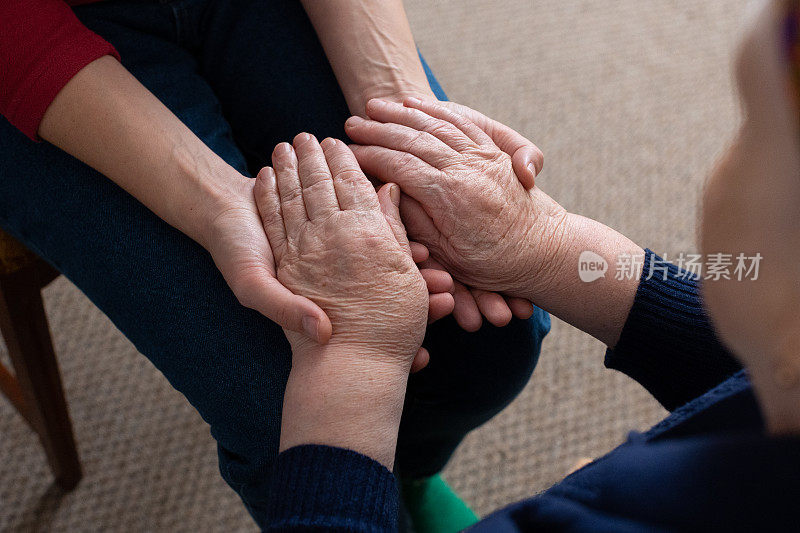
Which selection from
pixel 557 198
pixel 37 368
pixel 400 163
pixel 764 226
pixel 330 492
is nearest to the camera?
pixel 764 226

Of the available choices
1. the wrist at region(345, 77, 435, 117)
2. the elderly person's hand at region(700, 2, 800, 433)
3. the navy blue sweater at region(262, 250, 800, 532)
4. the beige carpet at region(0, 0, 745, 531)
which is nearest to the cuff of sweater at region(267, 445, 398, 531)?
the navy blue sweater at region(262, 250, 800, 532)

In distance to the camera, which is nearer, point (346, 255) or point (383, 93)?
point (346, 255)

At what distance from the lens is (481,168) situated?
794 mm

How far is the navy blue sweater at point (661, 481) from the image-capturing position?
0.45m

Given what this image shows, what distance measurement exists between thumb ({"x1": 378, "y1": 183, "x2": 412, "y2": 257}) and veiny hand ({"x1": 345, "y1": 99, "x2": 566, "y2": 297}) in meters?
0.02

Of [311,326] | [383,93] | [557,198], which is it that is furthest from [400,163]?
[557,198]

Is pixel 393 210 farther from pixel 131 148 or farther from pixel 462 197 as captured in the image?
pixel 131 148

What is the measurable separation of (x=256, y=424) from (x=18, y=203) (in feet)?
1.34

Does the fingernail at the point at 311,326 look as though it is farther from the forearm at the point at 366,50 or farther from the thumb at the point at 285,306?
the forearm at the point at 366,50

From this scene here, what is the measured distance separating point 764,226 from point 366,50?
2.01 feet

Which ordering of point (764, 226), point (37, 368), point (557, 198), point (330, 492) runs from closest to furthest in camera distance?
point (764, 226) → point (330, 492) → point (37, 368) → point (557, 198)

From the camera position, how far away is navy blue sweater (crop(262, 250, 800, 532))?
448 millimetres

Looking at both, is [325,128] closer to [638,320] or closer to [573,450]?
[638,320]

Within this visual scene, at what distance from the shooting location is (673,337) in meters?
0.75
